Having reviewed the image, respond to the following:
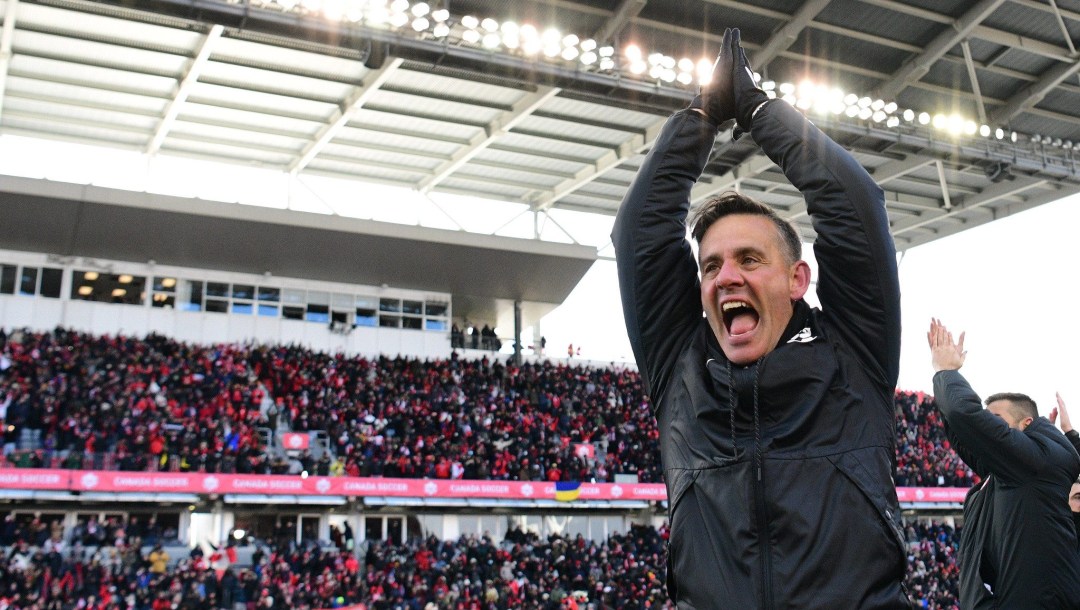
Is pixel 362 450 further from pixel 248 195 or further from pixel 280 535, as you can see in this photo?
pixel 248 195

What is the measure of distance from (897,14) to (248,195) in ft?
59.0

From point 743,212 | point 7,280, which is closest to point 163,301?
point 7,280

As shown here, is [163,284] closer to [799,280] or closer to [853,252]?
[799,280]

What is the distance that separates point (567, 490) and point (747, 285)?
2524 centimetres

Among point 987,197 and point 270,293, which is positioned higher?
point 987,197

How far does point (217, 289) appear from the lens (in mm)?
31984

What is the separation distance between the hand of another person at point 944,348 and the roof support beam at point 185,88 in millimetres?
18860

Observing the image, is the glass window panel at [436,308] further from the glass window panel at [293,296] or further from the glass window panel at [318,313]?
the glass window panel at [293,296]

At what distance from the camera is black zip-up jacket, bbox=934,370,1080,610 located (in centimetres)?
393

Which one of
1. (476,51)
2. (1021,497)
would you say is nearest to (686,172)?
(1021,497)

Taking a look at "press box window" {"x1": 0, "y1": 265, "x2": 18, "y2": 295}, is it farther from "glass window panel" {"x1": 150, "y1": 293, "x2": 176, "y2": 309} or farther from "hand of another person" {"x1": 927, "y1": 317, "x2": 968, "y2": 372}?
"hand of another person" {"x1": 927, "y1": 317, "x2": 968, "y2": 372}

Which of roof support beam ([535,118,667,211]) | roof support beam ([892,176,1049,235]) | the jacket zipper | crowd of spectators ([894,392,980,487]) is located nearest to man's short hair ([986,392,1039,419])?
the jacket zipper

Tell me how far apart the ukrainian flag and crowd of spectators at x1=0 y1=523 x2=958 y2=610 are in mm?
1135

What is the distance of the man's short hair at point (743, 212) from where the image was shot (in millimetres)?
2158
